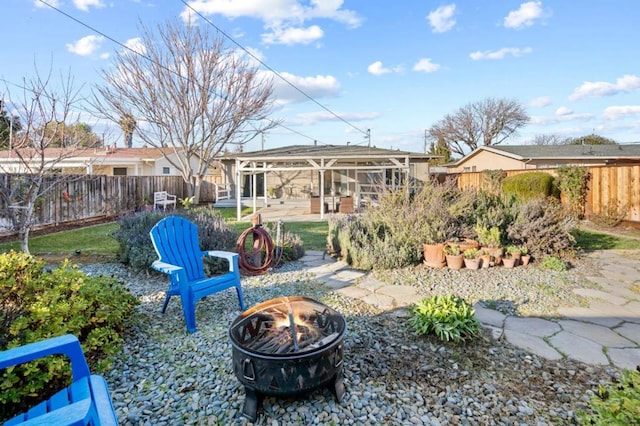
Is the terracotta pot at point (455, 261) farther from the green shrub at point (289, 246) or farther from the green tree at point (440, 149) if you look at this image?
the green tree at point (440, 149)

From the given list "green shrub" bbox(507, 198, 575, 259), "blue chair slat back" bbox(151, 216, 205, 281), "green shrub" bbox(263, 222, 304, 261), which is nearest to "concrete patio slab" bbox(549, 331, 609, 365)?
"green shrub" bbox(507, 198, 575, 259)

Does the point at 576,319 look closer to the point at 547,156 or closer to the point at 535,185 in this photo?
the point at 535,185

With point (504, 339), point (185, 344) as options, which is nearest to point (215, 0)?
point (185, 344)

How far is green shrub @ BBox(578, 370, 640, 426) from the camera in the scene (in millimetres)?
1253

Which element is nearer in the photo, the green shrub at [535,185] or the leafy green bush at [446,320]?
the leafy green bush at [446,320]

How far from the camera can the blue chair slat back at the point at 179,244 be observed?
3.38m

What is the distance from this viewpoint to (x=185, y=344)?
2.76 meters

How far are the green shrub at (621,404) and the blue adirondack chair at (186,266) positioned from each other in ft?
8.95

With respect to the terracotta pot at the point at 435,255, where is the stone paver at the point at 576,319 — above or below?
below

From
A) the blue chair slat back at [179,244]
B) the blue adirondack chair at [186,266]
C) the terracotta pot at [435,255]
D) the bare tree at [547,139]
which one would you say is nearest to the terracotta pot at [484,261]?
the terracotta pot at [435,255]

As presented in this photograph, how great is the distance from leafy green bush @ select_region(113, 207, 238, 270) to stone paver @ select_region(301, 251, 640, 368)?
1660 mm

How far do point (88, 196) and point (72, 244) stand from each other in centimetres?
452

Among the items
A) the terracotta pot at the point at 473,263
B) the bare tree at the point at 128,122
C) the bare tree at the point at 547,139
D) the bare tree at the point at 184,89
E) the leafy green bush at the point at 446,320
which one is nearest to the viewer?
the leafy green bush at the point at 446,320

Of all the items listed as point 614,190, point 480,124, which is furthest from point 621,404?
point 480,124
